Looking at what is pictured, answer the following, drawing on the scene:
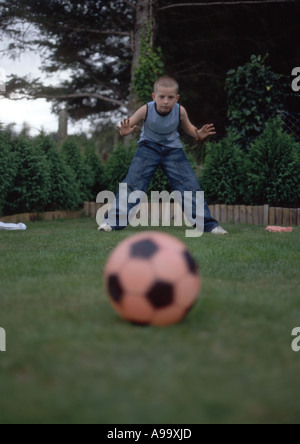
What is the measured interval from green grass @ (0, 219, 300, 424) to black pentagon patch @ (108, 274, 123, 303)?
0.46 ft

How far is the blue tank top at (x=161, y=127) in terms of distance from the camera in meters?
5.89

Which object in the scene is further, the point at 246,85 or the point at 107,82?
the point at 107,82

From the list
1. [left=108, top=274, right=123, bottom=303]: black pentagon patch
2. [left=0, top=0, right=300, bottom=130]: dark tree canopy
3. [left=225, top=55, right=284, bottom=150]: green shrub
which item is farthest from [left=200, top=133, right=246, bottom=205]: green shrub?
[left=108, top=274, right=123, bottom=303]: black pentagon patch

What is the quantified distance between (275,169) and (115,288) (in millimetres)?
6155

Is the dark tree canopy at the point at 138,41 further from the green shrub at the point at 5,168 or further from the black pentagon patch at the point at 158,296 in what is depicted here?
the black pentagon patch at the point at 158,296

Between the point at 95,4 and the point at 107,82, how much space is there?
2.52 m

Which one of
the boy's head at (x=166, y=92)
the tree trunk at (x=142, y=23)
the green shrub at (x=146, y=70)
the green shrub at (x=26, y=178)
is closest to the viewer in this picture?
the boy's head at (x=166, y=92)

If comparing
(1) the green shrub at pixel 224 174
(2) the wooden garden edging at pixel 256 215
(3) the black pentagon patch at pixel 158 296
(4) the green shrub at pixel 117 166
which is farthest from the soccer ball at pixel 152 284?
(4) the green shrub at pixel 117 166

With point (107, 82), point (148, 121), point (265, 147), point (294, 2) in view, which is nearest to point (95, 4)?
point (107, 82)

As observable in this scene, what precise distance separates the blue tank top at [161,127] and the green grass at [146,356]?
2.81 meters

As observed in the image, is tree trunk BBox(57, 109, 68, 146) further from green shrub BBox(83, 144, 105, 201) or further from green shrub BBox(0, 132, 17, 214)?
green shrub BBox(0, 132, 17, 214)

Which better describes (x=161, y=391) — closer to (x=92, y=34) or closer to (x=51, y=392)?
(x=51, y=392)

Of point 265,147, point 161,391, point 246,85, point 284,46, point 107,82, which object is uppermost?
point 284,46

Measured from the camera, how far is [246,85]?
9.76 m
